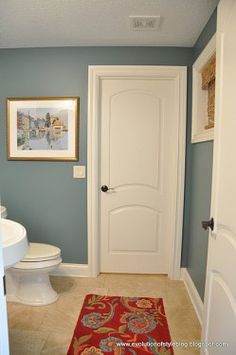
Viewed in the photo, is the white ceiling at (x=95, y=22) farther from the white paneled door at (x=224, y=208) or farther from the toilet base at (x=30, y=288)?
the toilet base at (x=30, y=288)

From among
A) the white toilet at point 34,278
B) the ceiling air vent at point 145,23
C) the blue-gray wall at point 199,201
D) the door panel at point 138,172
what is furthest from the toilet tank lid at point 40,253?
the ceiling air vent at point 145,23

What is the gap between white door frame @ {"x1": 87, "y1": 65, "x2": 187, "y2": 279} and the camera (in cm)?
236

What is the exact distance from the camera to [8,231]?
149 centimetres

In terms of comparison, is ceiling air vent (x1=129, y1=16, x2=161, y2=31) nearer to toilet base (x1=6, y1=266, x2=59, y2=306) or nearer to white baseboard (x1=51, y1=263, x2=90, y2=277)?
toilet base (x1=6, y1=266, x2=59, y2=306)

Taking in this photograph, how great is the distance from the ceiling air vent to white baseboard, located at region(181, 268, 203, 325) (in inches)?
86.6

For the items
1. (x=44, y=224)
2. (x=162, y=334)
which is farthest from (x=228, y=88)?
(x=44, y=224)

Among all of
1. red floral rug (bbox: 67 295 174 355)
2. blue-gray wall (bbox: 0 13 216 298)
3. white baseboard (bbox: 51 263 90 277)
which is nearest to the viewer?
red floral rug (bbox: 67 295 174 355)

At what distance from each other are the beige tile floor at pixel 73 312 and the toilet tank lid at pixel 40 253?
0.42 metres

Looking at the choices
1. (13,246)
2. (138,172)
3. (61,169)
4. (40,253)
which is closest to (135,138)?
(138,172)

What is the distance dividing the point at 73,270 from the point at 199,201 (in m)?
1.47

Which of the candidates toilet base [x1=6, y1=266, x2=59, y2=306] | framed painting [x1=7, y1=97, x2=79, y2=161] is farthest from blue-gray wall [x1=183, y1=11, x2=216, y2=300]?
toilet base [x1=6, y1=266, x2=59, y2=306]

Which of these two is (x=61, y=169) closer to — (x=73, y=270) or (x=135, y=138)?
(x=135, y=138)

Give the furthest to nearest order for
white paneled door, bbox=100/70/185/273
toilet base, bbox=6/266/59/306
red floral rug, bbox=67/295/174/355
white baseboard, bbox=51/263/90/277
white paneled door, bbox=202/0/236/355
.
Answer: white baseboard, bbox=51/263/90/277, white paneled door, bbox=100/70/185/273, toilet base, bbox=6/266/59/306, red floral rug, bbox=67/295/174/355, white paneled door, bbox=202/0/236/355

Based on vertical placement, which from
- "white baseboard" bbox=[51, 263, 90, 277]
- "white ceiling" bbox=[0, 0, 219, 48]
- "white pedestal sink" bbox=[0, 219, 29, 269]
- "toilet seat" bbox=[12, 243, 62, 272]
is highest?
"white ceiling" bbox=[0, 0, 219, 48]
